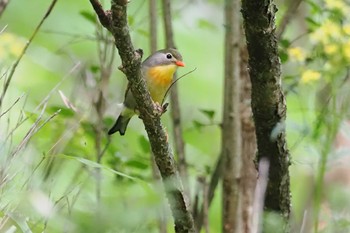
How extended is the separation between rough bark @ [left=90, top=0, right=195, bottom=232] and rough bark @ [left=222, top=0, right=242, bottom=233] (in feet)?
2.45

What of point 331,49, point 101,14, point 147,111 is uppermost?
point 331,49

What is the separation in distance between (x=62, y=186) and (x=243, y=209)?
2.53 ft

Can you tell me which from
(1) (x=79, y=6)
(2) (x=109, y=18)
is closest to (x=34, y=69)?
(1) (x=79, y=6)

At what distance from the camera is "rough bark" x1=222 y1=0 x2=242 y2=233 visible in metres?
3.22

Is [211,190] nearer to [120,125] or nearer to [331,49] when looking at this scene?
[120,125]

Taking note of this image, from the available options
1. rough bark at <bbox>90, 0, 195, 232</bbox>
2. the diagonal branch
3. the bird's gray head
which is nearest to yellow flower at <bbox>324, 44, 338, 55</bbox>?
rough bark at <bbox>90, 0, 195, 232</bbox>

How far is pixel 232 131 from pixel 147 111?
112 cm

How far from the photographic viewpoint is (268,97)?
8.25ft

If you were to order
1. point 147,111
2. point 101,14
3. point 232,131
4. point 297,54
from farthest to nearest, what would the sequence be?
point 232,131
point 297,54
point 147,111
point 101,14

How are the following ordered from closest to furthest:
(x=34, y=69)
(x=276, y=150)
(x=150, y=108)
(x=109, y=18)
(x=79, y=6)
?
(x=109, y=18)
(x=150, y=108)
(x=276, y=150)
(x=34, y=69)
(x=79, y=6)

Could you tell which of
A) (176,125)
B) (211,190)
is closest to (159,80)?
(176,125)

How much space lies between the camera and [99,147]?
134 inches

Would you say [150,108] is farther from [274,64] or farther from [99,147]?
[99,147]

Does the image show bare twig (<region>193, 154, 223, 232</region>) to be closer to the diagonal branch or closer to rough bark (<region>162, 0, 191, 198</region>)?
rough bark (<region>162, 0, 191, 198</region>)
